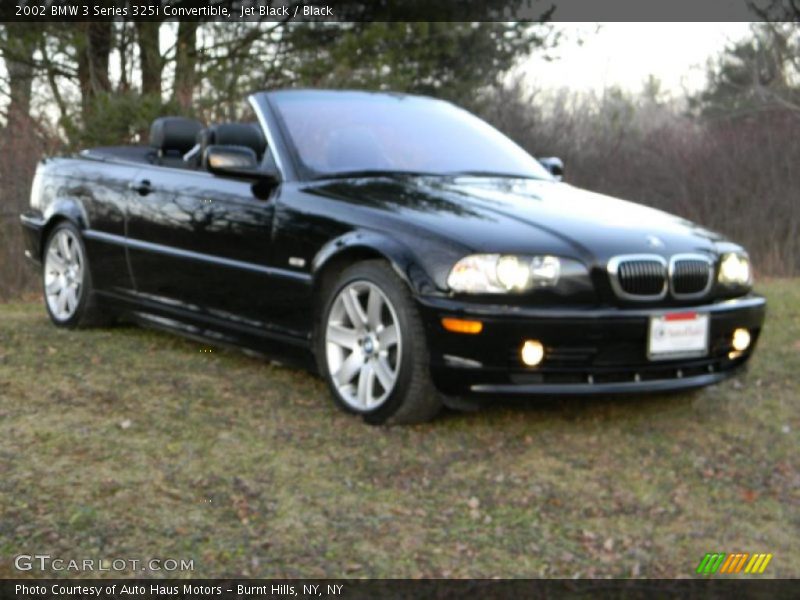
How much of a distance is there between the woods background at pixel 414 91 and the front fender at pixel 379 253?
934 centimetres

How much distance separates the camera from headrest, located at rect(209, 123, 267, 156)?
233 inches

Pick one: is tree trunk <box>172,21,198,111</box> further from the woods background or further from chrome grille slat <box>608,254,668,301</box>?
chrome grille slat <box>608,254,668,301</box>

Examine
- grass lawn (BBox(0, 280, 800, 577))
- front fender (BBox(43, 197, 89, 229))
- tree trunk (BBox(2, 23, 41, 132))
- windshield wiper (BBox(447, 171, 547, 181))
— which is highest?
tree trunk (BBox(2, 23, 41, 132))

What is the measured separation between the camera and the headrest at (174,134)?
22.8 ft

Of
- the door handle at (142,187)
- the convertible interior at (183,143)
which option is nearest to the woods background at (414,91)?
the convertible interior at (183,143)

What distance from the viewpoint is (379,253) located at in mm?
4902

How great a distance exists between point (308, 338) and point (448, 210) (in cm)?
93

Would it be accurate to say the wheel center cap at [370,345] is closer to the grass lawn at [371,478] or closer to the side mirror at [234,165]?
the grass lawn at [371,478]

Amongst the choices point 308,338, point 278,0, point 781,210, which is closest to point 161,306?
point 308,338

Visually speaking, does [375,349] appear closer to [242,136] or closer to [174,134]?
[242,136]

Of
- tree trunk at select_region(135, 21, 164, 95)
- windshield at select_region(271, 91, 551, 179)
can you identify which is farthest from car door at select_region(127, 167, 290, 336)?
tree trunk at select_region(135, 21, 164, 95)

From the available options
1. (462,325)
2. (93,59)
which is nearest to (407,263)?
(462,325)

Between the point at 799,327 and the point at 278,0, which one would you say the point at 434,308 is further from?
the point at 278,0

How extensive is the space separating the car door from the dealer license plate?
1884 millimetres
